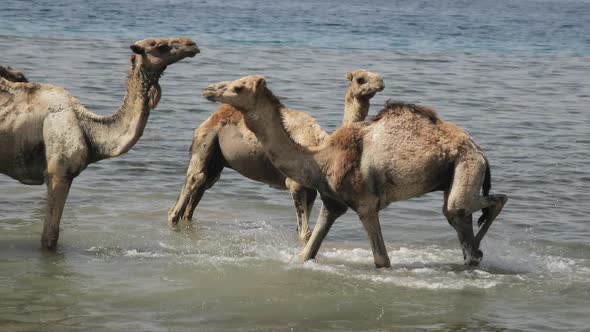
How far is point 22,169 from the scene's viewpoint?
32.3 ft

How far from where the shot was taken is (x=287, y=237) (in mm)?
11289

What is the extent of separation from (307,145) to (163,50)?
1479 millimetres

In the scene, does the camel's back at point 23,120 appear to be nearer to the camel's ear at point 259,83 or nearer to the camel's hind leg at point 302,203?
the camel's ear at point 259,83

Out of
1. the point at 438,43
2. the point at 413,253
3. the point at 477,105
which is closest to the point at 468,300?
the point at 413,253

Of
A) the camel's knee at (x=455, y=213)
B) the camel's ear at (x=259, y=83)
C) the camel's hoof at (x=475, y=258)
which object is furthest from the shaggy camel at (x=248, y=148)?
the camel's hoof at (x=475, y=258)

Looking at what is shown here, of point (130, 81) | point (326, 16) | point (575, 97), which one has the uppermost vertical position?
point (130, 81)

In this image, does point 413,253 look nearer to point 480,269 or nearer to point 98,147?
point 480,269

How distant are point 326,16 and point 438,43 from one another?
41.6 feet

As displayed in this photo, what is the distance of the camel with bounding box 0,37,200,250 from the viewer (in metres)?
9.62

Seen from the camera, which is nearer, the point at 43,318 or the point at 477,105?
the point at 43,318

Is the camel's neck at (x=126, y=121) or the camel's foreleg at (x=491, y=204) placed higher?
the camel's neck at (x=126, y=121)

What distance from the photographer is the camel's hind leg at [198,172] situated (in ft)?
36.1

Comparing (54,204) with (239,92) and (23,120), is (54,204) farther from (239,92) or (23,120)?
(239,92)

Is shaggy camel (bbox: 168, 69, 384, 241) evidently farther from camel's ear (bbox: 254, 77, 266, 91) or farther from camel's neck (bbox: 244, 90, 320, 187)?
camel's ear (bbox: 254, 77, 266, 91)
